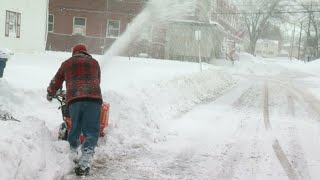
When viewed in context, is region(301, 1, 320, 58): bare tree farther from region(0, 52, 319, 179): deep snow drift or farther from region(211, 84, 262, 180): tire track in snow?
region(211, 84, 262, 180): tire track in snow

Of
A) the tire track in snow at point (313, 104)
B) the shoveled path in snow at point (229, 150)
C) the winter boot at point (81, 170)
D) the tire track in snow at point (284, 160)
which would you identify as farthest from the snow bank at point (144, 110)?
the tire track in snow at point (313, 104)

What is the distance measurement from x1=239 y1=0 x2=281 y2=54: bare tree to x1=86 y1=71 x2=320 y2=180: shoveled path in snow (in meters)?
48.3

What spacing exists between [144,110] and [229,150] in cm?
203

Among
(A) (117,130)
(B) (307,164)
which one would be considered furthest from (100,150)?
(B) (307,164)

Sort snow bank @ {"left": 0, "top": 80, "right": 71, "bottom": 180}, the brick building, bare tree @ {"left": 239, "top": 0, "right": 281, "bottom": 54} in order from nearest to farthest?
snow bank @ {"left": 0, "top": 80, "right": 71, "bottom": 180}
the brick building
bare tree @ {"left": 239, "top": 0, "right": 281, "bottom": 54}

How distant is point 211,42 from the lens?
38969mm

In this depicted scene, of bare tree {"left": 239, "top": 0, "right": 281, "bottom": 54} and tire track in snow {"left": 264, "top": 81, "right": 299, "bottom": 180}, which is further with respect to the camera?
bare tree {"left": 239, "top": 0, "right": 281, "bottom": 54}

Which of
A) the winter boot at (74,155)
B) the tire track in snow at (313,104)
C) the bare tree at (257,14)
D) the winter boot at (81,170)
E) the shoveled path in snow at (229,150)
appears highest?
the bare tree at (257,14)

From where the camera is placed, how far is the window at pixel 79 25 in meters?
36.2

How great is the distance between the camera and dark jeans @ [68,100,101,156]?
222 inches

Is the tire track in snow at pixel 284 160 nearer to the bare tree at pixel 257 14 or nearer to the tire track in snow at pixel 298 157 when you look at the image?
the tire track in snow at pixel 298 157

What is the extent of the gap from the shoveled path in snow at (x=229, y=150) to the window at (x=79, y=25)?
1000 inches

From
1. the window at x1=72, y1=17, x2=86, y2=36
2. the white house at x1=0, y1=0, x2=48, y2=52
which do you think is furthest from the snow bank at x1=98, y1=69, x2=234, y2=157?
the window at x1=72, y1=17, x2=86, y2=36

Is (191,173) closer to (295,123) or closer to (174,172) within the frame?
(174,172)
